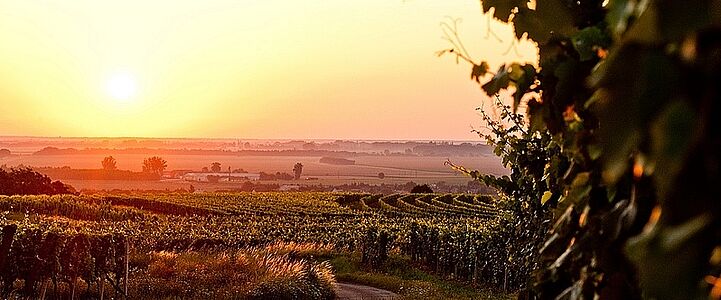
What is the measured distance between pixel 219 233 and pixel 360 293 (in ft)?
57.9

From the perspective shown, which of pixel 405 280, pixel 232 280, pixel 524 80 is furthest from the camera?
pixel 405 280

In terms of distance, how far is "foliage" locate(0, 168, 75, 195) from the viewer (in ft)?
233

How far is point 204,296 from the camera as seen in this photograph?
16.9 metres

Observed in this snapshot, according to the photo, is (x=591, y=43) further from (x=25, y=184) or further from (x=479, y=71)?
(x=25, y=184)

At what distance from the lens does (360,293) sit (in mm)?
20703

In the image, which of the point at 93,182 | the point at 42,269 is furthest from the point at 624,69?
the point at 93,182

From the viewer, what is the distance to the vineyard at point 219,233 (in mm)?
Answer: 16656

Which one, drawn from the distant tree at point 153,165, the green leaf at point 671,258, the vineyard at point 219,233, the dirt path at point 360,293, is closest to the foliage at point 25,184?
the vineyard at point 219,233

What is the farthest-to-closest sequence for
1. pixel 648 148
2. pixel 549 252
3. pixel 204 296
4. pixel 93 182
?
pixel 93 182
pixel 204 296
pixel 549 252
pixel 648 148

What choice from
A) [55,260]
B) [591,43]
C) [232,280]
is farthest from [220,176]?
[591,43]

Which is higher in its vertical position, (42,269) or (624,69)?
(624,69)

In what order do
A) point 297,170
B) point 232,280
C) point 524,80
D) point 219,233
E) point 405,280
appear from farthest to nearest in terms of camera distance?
point 297,170
point 219,233
point 405,280
point 232,280
point 524,80

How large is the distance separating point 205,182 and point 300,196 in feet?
323

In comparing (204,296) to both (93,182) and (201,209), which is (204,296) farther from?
(93,182)
